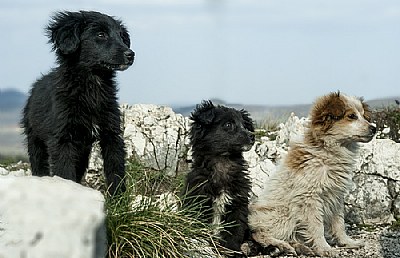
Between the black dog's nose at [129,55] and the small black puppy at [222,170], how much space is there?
45.8 inches

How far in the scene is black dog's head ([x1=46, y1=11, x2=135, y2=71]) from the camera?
7008 mm

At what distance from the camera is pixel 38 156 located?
26.2 ft

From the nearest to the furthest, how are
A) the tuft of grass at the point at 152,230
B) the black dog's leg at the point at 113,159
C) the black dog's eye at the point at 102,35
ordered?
the tuft of grass at the point at 152,230 < the black dog's eye at the point at 102,35 < the black dog's leg at the point at 113,159

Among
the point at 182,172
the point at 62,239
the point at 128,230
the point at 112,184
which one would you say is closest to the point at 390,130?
the point at 182,172

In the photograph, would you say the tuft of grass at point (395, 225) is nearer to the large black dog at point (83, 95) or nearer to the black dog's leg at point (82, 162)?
the large black dog at point (83, 95)

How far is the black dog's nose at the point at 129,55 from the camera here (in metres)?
6.96

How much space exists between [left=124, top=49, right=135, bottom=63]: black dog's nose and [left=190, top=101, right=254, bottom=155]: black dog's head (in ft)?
3.81

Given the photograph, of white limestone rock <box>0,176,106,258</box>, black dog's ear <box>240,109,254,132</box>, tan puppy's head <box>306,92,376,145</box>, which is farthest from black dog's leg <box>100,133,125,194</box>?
white limestone rock <box>0,176,106,258</box>

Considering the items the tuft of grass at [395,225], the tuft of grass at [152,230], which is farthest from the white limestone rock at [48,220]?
the tuft of grass at [395,225]

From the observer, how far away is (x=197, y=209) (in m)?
7.52

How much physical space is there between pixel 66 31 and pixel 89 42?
0.79 feet

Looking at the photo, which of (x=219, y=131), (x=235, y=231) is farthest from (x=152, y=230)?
(x=219, y=131)

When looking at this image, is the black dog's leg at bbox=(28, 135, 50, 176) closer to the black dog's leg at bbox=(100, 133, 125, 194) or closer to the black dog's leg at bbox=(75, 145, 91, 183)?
the black dog's leg at bbox=(75, 145, 91, 183)

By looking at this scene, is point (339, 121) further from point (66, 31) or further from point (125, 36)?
point (66, 31)
